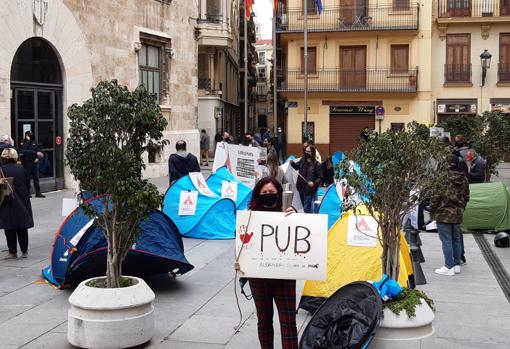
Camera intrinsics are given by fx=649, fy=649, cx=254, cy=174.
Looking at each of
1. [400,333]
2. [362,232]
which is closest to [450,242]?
[362,232]

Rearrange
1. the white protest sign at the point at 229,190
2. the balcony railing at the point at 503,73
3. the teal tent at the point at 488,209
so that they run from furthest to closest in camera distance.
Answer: the balcony railing at the point at 503,73
the white protest sign at the point at 229,190
the teal tent at the point at 488,209

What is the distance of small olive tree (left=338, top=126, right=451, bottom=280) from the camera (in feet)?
19.3

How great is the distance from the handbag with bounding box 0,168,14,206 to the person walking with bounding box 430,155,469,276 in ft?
20.0

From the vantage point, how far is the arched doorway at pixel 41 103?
17281 millimetres

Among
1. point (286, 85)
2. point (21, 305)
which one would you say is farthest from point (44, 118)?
point (286, 85)

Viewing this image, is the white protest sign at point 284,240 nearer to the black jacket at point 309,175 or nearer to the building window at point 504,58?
the black jacket at point 309,175

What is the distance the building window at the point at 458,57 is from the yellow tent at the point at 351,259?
32.3m

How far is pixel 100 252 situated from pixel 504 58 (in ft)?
115

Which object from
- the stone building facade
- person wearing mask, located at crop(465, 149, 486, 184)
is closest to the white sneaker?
person wearing mask, located at crop(465, 149, 486, 184)

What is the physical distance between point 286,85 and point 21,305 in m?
32.1

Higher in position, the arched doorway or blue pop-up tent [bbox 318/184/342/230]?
the arched doorway

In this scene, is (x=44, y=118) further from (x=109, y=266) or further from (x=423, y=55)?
(x=423, y=55)

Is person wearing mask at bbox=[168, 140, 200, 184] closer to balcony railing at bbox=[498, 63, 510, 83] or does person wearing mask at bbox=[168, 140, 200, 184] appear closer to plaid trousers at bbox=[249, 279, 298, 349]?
plaid trousers at bbox=[249, 279, 298, 349]

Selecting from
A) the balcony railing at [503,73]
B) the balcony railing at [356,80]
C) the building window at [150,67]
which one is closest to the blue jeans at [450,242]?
the building window at [150,67]
